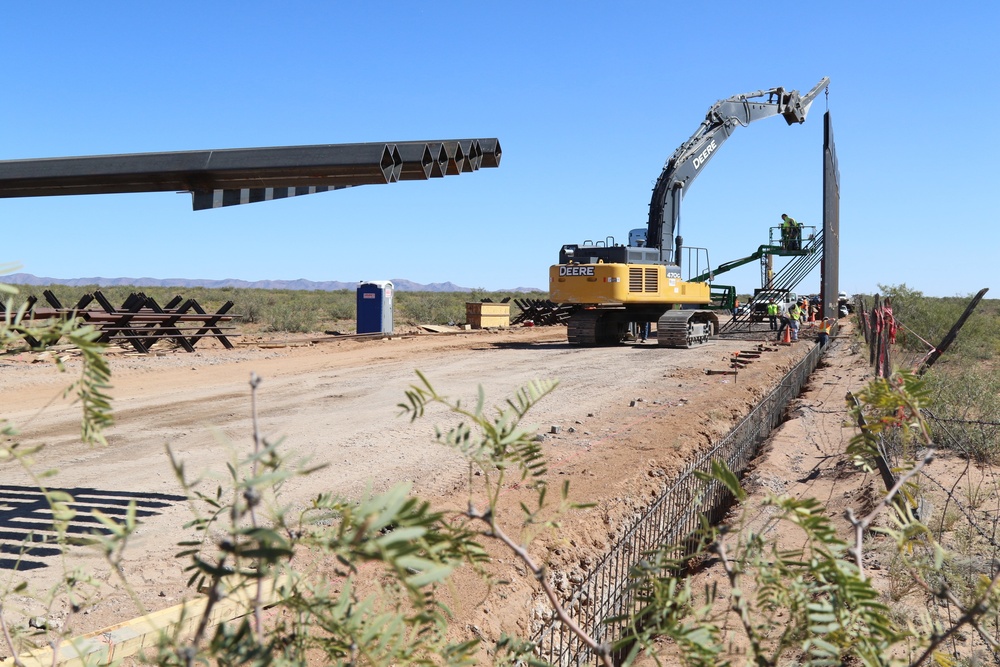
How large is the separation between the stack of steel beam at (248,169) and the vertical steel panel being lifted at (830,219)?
20.4 meters

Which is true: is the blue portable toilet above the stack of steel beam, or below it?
below

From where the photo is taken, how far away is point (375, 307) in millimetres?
26281

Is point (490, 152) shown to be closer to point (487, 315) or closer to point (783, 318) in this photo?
point (783, 318)

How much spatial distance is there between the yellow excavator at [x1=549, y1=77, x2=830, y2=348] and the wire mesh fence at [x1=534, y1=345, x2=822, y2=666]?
8.44 metres

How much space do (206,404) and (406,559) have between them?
1189 centimetres

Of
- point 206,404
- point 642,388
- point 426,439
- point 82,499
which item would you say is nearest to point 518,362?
point 642,388

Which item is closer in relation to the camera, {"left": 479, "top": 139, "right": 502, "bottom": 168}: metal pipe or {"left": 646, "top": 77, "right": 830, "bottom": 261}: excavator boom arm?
{"left": 479, "top": 139, "right": 502, "bottom": 168}: metal pipe

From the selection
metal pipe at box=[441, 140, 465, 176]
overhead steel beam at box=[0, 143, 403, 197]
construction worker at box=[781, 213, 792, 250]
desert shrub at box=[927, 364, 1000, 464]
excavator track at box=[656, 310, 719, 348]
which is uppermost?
construction worker at box=[781, 213, 792, 250]

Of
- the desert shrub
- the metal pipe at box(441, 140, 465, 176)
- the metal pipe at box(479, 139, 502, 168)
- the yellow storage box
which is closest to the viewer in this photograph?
the metal pipe at box(441, 140, 465, 176)

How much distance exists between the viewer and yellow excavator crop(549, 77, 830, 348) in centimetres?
2088

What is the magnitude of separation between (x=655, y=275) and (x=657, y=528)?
16.0 metres

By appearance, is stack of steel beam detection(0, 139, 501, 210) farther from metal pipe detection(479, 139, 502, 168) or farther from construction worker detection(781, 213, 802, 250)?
construction worker detection(781, 213, 802, 250)

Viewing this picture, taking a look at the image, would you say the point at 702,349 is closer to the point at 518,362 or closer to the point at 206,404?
the point at 518,362

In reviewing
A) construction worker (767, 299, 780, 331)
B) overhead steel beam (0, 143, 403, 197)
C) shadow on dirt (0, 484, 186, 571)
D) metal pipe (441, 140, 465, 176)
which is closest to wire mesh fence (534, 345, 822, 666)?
metal pipe (441, 140, 465, 176)
